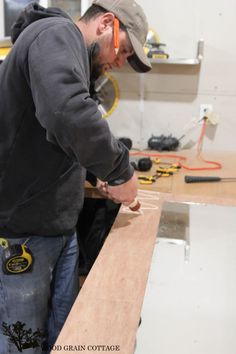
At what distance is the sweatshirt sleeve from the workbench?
0.27m

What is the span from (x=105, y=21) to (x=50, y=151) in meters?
0.39

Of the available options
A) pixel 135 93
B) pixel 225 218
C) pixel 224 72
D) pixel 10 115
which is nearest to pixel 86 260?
pixel 225 218

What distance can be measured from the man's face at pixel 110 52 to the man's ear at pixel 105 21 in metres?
0.02

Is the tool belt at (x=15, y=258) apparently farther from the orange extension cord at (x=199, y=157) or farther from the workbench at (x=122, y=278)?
the orange extension cord at (x=199, y=157)

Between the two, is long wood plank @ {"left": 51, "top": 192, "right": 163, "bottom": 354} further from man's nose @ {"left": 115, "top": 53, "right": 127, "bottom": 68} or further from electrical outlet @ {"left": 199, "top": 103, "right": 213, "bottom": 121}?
electrical outlet @ {"left": 199, "top": 103, "right": 213, "bottom": 121}

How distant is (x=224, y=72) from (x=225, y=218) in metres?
1.11

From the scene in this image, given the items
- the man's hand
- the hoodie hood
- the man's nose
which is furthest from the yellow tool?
the hoodie hood

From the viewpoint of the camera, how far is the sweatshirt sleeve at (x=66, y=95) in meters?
0.71

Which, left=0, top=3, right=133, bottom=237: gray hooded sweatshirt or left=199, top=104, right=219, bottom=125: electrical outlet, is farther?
left=199, top=104, right=219, bottom=125: electrical outlet

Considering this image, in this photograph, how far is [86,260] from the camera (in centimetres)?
157

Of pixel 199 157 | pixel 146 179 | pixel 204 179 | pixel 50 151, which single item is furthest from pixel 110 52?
pixel 199 157

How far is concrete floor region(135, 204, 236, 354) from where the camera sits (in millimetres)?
777

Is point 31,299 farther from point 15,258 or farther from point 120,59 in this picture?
point 120,59

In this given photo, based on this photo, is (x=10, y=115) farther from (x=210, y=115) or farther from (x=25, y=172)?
(x=210, y=115)
